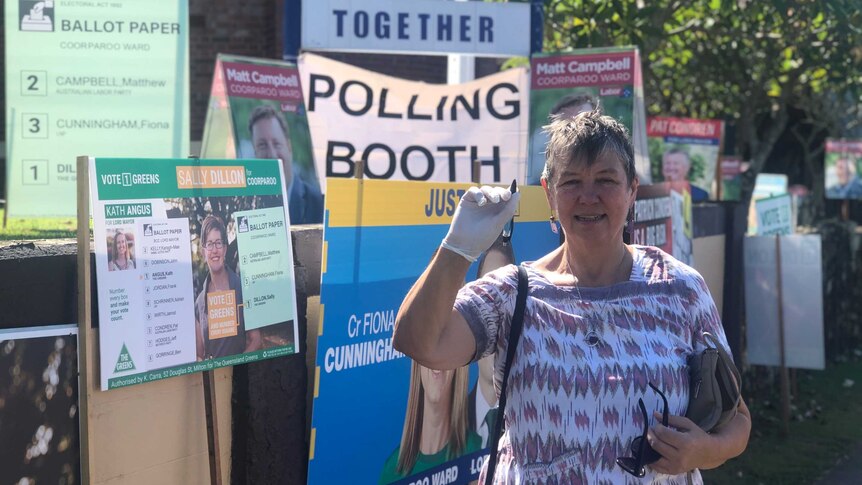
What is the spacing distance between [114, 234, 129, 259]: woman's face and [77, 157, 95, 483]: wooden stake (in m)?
0.09

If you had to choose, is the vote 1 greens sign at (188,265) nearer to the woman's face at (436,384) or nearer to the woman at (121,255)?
the woman at (121,255)

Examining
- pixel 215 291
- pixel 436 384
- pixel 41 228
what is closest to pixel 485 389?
pixel 436 384

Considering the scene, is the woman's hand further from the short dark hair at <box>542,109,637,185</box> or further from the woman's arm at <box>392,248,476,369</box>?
the short dark hair at <box>542,109,637,185</box>

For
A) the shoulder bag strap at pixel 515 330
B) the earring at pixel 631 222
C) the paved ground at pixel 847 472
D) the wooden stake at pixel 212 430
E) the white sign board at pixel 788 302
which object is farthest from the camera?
the white sign board at pixel 788 302

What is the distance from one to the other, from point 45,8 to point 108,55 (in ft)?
1.30

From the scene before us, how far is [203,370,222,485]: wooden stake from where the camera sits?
11.9 ft

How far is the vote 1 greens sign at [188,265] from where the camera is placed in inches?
128

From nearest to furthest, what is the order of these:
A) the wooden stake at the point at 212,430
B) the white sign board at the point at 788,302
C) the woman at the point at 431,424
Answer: the wooden stake at the point at 212,430
the woman at the point at 431,424
the white sign board at the point at 788,302

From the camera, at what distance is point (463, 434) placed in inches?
179

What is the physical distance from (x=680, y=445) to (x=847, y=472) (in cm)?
513

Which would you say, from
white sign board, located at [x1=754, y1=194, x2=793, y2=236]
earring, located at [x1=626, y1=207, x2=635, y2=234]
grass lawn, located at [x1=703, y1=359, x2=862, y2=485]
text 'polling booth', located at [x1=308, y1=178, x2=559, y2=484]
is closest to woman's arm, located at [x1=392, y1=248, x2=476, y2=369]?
earring, located at [x1=626, y1=207, x2=635, y2=234]

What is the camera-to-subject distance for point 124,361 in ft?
10.9

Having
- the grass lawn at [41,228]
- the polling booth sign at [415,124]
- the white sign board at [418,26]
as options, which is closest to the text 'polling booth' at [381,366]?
the grass lawn at [41,228]

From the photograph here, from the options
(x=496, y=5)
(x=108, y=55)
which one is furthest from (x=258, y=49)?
(x=108, y=55)
